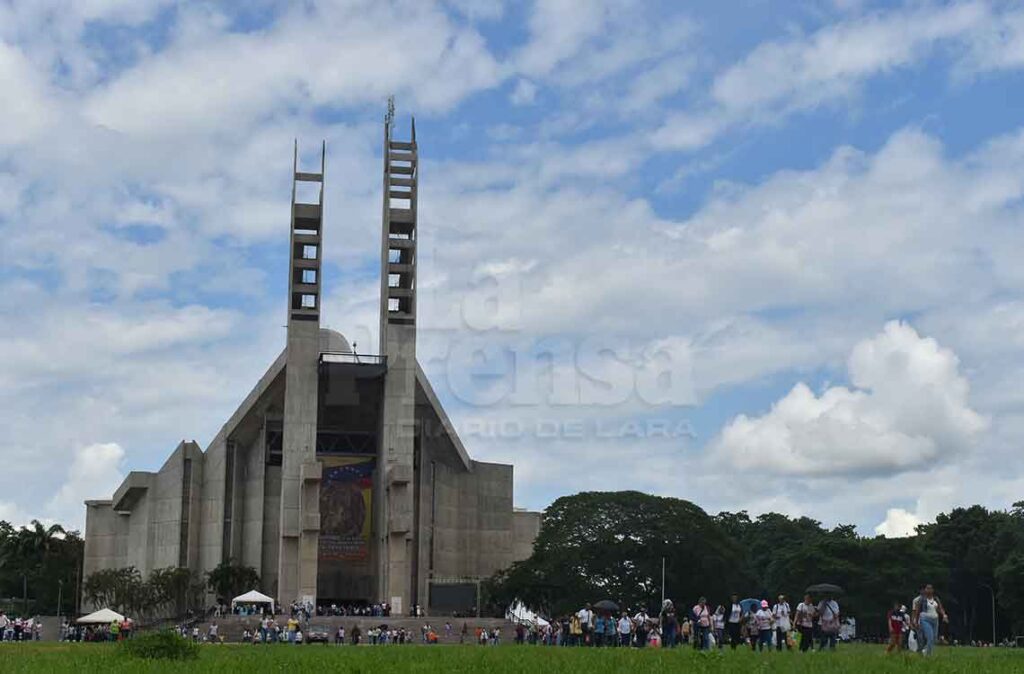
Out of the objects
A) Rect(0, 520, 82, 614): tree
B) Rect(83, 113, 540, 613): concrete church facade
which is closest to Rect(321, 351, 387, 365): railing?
Rect(83, 113, 540, 613): concrete church facade

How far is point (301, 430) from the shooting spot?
65750 millimetres

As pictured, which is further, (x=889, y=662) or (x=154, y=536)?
(x=154, y=536)

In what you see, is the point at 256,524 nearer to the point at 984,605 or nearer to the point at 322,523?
the point at 322,523

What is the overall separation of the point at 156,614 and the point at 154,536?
18.3ft

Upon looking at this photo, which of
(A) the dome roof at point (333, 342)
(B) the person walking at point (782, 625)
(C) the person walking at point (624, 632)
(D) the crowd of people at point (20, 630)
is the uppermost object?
(A) the dome roof at point (333, 342)

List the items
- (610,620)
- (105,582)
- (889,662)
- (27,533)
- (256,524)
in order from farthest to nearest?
(27,533) → (256,524) → (105,582) → (610,620) → (889,662)

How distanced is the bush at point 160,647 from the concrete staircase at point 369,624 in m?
35.0

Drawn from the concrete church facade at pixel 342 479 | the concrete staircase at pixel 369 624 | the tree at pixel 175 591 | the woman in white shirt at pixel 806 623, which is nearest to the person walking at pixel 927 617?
the woman in white shirt at pixel 806 623

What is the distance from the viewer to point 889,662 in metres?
16.3

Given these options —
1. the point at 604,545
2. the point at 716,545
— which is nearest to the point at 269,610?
the point at 604,545

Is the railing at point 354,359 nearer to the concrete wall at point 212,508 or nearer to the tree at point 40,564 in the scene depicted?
the concrete wall at point 212,508

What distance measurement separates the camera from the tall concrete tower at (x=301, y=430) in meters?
63.0

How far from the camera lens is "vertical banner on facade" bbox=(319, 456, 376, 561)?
6906 cm

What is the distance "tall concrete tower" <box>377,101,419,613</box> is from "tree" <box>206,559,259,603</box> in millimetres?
6375
